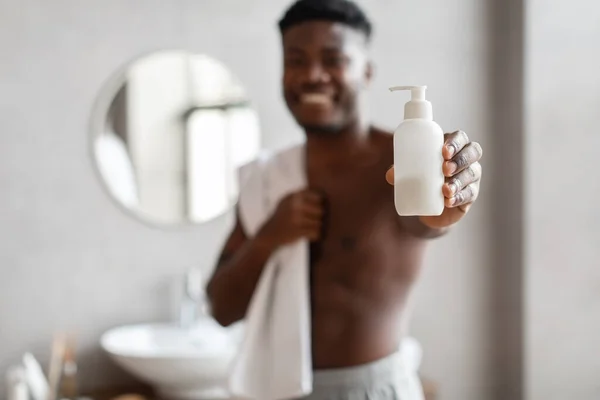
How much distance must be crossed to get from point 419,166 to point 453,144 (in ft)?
0.16

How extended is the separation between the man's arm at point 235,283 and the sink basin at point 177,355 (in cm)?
41


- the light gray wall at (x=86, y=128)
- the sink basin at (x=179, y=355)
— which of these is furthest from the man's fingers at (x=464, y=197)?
the light gray wall at (x=86, y=128)

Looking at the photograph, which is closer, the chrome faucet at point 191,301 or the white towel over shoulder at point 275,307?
the white towel over shoulder at point 275,307

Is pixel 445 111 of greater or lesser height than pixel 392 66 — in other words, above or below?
below

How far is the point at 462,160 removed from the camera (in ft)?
2.30

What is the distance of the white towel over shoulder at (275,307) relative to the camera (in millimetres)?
1105

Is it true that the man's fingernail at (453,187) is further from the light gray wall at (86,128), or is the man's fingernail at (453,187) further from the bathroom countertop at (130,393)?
the light gray wall at (86,128)

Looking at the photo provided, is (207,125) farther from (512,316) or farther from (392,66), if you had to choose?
(512,316)


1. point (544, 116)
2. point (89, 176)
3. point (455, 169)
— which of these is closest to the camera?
point (455, 169)

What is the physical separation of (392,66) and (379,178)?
1.17 meters

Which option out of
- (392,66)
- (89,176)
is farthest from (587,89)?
(89,176)

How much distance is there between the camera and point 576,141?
1.99 metres

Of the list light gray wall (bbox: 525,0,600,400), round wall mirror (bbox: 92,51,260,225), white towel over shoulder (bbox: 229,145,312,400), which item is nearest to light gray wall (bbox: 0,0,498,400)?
round wall mirror (bbox: 92,51,260,225)

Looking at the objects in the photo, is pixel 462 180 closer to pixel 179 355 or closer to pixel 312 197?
pixel 312 197
